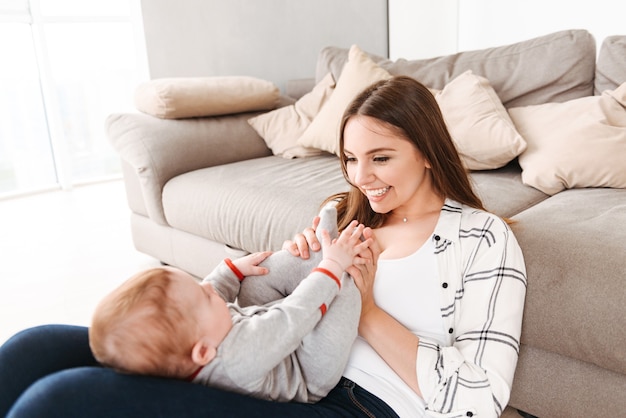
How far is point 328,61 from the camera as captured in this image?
267 centimetres

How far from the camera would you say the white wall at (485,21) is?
3148 millimetres

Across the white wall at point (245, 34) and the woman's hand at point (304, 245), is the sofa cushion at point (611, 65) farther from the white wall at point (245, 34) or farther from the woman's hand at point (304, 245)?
the white wall at point (245, 34)

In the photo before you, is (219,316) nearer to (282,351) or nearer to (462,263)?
(282,351)

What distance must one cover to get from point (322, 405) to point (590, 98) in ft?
4.81

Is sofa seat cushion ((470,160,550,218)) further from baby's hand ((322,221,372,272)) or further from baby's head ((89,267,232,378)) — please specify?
baby's head ((89,267,232,378))

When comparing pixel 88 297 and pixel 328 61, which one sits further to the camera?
pixel 328 61

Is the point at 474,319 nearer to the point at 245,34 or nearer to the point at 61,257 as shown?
the point at 61,257

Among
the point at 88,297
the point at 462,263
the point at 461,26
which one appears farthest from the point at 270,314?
the point at 461,26

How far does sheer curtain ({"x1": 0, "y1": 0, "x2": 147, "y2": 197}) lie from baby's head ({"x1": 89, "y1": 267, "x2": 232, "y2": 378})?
3419 mm

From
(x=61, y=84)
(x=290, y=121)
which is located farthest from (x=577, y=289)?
(x=61, y=84)

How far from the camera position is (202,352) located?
2.73 feet

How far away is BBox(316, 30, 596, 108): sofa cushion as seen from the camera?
1949 mm

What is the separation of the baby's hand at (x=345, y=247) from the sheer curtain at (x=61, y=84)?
3.30 metres

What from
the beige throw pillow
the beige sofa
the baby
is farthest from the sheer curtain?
the baby
